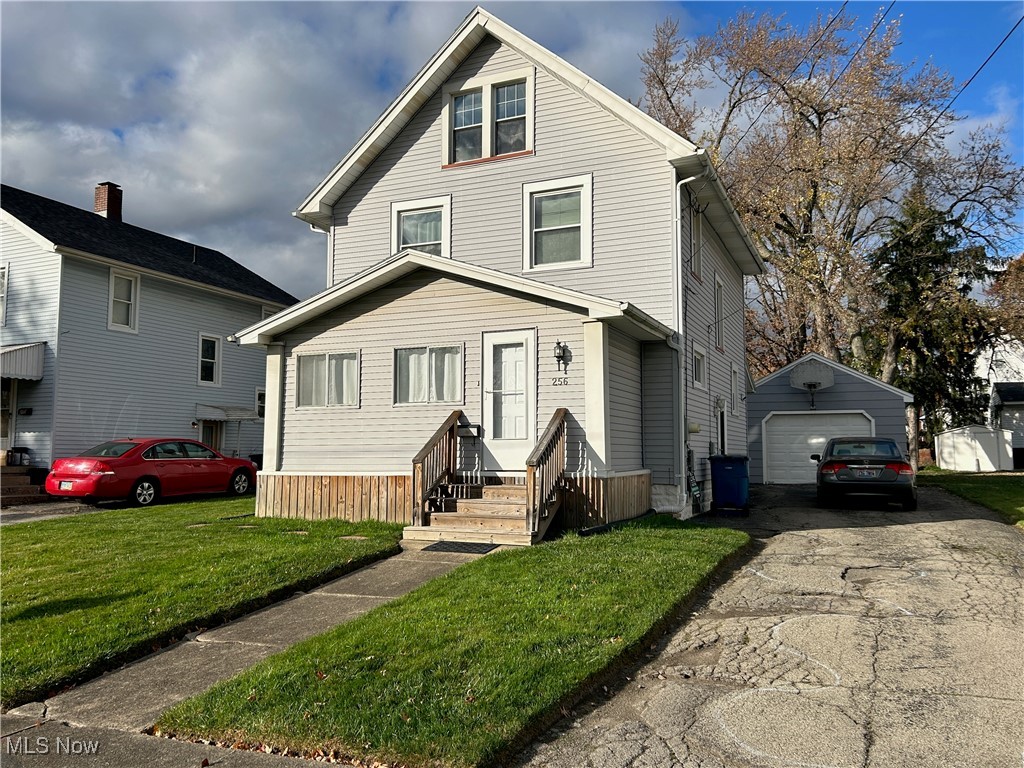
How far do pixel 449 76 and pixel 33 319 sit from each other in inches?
501

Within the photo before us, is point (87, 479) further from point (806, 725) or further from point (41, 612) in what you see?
point (806, 725)

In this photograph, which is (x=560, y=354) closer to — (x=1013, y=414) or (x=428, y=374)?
(x=428, y=374)

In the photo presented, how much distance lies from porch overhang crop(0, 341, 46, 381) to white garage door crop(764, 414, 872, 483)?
20021 mm

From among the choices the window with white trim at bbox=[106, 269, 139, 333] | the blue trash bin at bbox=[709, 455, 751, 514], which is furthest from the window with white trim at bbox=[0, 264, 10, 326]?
the blue trash bin at bbox=[709, 455, 751, 514]

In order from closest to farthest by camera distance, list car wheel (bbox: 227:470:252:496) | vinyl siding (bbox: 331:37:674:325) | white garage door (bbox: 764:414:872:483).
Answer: vinyl siding (bbox: 331:37:674:325) < car wheel (bbox: 227:470:252:496) < white garage door (bbox: 764:414:872:483)

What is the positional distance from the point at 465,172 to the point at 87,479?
9.78 metres

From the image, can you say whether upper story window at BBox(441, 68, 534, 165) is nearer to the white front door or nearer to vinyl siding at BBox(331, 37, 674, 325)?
vinyl siding at BBox(331, 37, 674, 325)

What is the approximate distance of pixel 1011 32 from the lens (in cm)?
1123

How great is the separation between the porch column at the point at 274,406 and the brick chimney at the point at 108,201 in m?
15.2

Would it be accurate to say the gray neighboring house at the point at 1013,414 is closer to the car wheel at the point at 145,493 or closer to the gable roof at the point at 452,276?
the gable roof at the point at 452,276

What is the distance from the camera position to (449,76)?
50.6ft

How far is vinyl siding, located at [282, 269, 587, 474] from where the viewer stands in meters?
11.5

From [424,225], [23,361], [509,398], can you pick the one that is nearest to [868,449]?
[509,398]

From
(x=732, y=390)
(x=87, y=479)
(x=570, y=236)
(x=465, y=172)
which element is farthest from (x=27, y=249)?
(x=732, y=390)
